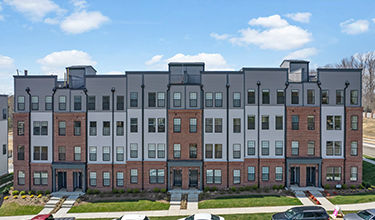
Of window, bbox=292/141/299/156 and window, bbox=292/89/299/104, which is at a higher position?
window, bbox=292/89/299/104

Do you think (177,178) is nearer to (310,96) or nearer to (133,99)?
(133,99)

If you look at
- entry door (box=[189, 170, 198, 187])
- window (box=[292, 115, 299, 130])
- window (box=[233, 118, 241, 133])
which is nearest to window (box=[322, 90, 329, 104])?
window (box=[292, 115, 299, 130])

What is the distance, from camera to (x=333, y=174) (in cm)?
2761

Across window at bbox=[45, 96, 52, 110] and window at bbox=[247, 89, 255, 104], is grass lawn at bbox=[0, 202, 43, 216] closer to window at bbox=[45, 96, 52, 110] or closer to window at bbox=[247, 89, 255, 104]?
window at bbox=[45, 96, 52, 110]

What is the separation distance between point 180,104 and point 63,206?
16.1m

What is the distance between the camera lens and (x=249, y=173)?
27500mm

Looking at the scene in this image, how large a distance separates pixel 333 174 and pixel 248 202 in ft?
38.3

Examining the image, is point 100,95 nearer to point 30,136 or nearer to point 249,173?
point 30,136

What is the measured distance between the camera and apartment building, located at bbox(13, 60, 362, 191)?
27.3 m

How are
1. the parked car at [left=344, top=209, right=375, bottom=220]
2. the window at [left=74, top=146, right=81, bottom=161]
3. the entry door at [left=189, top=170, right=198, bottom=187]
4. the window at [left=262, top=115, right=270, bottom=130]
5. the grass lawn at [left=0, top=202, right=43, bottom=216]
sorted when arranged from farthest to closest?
the entry door at [left=189, top=170, right=198, bottom=187], the window at [left=74, top=146, right=81, bottom=161], the window at [left=262, top=115, right=270, bottom=130], the grass lawn at [left=0, top=202, right=43, bottom=216], the parked car at [left=344, top=209, right=375, bottom=220]

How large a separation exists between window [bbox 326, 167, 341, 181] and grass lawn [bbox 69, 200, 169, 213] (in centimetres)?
1889

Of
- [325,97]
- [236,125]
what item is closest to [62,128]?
A: [236,125]

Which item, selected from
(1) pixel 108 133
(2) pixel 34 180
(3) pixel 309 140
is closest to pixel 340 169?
(3) pixel 309 140

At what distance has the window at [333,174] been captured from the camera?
27562 mm
